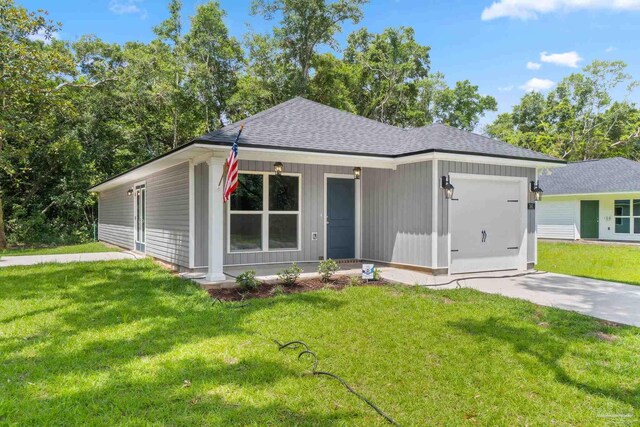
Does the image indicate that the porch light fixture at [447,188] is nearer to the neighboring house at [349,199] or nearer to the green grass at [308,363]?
the neighboring house at [349,199]

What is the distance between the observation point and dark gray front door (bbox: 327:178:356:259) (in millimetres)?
9078

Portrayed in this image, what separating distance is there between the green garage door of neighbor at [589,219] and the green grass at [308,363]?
16495mm

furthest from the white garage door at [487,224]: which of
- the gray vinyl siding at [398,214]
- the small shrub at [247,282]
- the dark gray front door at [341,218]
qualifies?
the small shrub at [247,282]

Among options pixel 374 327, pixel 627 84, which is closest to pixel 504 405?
pixel 374 327

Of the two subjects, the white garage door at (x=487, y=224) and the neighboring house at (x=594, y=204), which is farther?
the neighboring house at (x=594, y=204)

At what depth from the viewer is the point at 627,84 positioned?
2917 cm

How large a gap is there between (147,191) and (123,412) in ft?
30.9

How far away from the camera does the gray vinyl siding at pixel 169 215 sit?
8102 mm

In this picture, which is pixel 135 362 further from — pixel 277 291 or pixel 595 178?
pixel 595 178

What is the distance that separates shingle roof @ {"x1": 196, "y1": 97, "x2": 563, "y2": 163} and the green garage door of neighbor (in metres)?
12.5

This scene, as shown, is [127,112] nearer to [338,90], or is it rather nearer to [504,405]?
[338,90]

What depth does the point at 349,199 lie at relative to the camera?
9289mm

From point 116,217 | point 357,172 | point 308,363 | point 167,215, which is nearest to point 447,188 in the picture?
point 357,172

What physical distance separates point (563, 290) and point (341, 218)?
4.57 m
